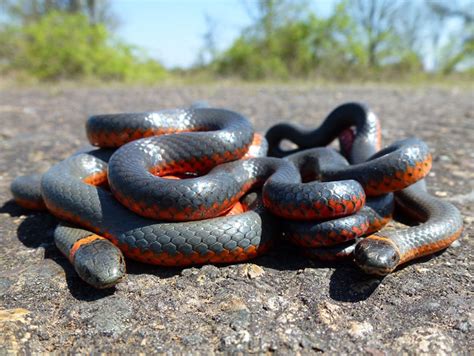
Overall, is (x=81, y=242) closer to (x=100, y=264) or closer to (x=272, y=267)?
(x=100, y=264)

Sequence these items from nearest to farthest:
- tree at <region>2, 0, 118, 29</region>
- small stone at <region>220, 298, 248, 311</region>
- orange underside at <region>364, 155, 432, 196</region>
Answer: small stone at <region>220, 298, 248, 311</region> < orange underside at <region>364, 155, 432, 196</region> < tree at <region>2, 0, 118, 29</region>

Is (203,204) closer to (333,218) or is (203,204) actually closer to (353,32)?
(333,218)

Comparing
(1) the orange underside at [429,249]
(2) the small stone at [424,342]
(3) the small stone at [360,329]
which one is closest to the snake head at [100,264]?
(3) the small stone at [360,329]

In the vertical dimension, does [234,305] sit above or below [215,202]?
below

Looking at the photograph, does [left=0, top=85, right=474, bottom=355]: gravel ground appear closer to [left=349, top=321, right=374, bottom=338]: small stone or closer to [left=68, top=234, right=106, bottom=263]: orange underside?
[left=349, top=321, right=374, bottom=338]: small stone

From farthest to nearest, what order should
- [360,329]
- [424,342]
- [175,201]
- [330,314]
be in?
1. [175,201]
2. [330,314]
3. [360,329]
4. [424,342]

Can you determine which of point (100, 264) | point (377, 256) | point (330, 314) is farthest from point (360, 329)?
point (100, 264)

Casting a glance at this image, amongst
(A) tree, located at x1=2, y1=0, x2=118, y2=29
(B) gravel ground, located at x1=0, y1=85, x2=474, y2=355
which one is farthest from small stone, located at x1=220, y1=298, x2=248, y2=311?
(A) tree, located at x1=2, y1=0, x2=118, y2=29
